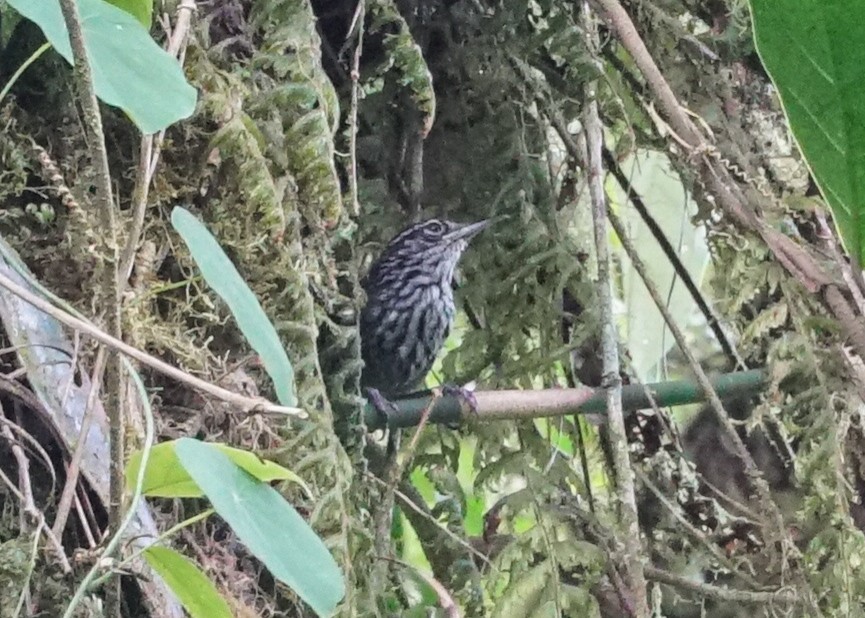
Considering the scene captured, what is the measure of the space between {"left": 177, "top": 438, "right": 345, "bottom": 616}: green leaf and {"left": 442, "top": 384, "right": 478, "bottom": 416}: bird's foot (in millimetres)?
784

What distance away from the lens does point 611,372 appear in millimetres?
1423

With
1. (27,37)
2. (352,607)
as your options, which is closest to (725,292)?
(352,607)

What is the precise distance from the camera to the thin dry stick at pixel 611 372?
48.1 inches

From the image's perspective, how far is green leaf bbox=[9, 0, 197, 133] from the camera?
0.75m

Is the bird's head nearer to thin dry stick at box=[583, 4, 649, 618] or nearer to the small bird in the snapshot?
the small bird

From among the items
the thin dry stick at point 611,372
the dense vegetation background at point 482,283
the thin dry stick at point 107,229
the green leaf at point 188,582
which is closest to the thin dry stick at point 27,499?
the dense vegetation background at point 482,283

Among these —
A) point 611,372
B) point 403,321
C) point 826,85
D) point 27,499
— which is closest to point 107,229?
point 27,499

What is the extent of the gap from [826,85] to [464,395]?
100 cm

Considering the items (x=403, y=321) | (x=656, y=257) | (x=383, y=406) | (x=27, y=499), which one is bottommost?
(x=403, y=321)

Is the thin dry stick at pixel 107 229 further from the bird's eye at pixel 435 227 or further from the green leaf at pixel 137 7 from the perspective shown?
the bird's eye at pixel 435 227

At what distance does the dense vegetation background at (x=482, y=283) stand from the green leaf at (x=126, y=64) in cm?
6

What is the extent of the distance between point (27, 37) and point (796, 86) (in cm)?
84

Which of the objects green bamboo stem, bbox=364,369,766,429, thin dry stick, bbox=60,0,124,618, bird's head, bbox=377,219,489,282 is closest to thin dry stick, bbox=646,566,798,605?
green bamboo stem, bbox=364,369,766,429

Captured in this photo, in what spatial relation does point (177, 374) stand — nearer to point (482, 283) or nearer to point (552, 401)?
point (552, 401)
